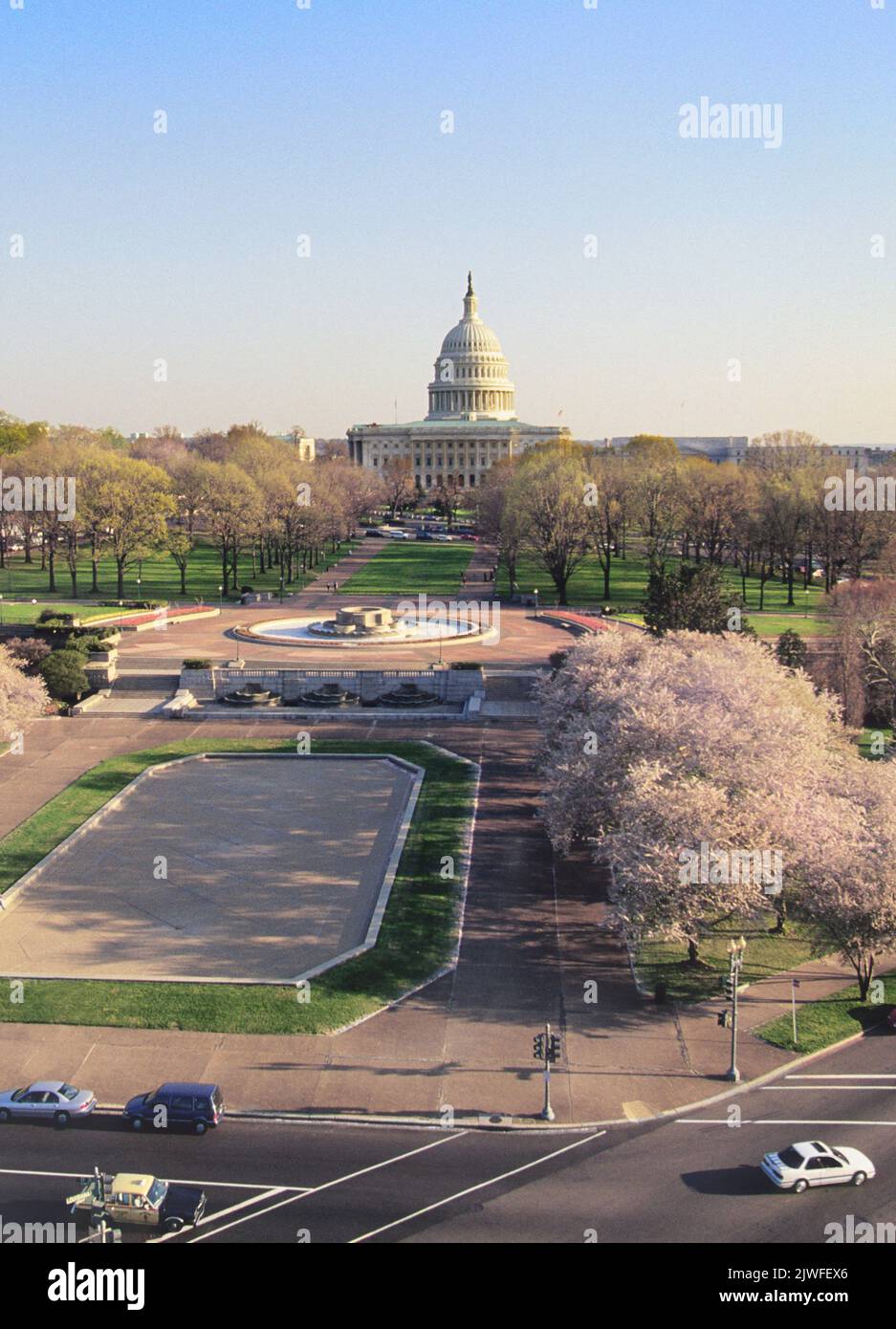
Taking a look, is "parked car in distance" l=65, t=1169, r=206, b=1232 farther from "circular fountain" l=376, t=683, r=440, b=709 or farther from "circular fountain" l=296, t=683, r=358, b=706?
"circular fountain" l=376, t=683, r=440, b=709

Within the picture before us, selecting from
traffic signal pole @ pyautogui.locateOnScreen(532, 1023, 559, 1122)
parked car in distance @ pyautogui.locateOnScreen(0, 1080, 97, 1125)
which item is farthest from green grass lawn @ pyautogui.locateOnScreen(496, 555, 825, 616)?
parked car in distance @ pyautogui.locateOnScreen(0, 1080, 97, 1125)

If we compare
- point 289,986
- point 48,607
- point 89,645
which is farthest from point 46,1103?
point 48,607

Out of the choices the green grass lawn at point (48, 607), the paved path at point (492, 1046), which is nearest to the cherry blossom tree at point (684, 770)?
the paved path at point (492, 1046)

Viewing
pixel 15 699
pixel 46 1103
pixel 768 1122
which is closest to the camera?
pixel 46 1103

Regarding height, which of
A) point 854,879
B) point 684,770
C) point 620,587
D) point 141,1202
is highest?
point 620,587

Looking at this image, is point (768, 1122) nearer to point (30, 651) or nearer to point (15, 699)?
point (15, 699)
